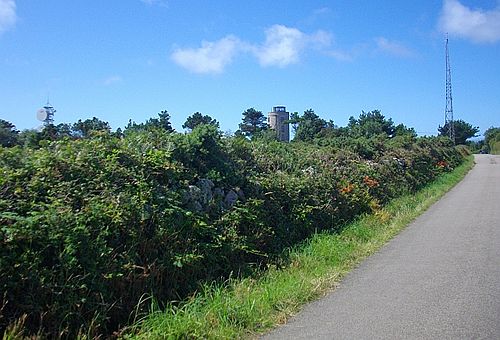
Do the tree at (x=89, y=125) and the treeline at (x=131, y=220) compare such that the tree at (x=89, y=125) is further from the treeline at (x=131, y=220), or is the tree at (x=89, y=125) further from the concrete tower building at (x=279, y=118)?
the concrete tower building at (x=279, y=118)

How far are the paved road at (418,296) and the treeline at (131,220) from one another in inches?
65.7

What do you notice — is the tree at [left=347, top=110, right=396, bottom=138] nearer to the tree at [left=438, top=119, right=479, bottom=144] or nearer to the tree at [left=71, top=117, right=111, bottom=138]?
the tree at [left=71, top=117, right=111, bottom=138]

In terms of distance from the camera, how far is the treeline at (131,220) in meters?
4.66

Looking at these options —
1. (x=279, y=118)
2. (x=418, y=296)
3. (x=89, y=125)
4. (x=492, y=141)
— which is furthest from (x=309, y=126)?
(x=492, y=141)

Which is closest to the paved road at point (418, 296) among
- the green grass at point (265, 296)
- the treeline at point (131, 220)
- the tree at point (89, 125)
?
the green grass at point (265, 296)

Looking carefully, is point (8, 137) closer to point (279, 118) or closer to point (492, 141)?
point (279, 118)

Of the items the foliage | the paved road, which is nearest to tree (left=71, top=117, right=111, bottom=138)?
the paved road

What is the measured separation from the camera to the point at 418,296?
5992 mm

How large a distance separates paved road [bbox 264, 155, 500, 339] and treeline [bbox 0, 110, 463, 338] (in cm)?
167

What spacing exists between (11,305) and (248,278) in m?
3.31

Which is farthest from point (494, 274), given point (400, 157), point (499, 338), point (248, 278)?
point (400, 157)

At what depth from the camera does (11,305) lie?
445 centimetres

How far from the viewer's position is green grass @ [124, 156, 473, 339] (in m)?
4.91

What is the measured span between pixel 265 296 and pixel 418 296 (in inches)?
77.7
